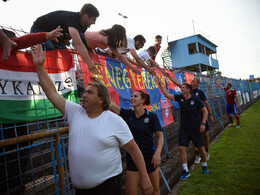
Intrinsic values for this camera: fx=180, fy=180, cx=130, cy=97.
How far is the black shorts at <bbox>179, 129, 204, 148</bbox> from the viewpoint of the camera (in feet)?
15.0

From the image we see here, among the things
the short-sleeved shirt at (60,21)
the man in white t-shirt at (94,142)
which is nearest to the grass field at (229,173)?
the man in white t-shirt at (94,142)

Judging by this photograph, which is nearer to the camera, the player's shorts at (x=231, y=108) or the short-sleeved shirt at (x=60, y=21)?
the short-sleeved shirt at (x=60, y=21)

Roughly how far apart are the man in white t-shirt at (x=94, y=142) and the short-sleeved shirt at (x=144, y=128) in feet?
3.19

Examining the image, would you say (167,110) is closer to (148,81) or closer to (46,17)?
(148,81)

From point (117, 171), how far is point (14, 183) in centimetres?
127

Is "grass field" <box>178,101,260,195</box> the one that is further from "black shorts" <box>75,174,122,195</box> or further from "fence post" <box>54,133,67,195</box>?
"fence post" <box>54,133,67,195</box>

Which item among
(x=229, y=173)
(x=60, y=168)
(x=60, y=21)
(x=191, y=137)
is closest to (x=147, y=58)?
(x=191, y=137)

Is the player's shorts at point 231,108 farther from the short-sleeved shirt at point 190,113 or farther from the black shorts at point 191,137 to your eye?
the black shorts at point 191,137

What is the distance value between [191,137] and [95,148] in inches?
138

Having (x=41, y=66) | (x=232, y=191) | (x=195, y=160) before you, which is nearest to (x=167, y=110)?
(x=195, y=160)

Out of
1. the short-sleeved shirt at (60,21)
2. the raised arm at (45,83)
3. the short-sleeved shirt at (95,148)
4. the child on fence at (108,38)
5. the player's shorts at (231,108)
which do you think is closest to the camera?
the short-sleeved shirt at (95,148)

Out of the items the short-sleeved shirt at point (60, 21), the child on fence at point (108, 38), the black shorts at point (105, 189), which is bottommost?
the black shorts at point (105, 189)

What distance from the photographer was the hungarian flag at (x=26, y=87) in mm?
2020

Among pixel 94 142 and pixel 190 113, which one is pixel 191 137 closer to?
pixel 190 113
